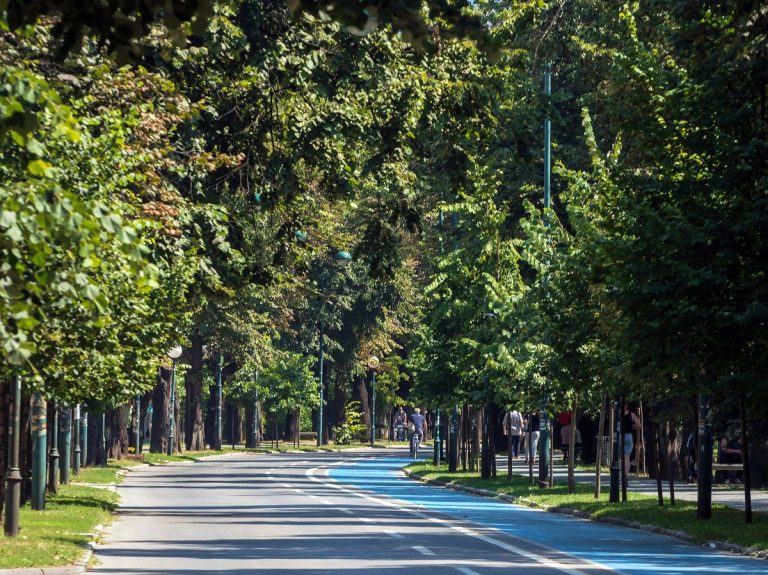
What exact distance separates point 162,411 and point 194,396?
20.1 feet

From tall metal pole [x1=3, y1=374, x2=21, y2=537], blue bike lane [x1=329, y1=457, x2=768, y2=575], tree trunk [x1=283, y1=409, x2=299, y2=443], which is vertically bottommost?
blue bike lane [x1=329, y1=457, x2=768, y2=575]

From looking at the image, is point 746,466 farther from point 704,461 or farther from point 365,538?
point 365,538

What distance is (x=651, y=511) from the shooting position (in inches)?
1029

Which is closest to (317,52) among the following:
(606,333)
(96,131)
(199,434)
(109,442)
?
(96,131)

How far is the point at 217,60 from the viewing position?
25016 millimetres

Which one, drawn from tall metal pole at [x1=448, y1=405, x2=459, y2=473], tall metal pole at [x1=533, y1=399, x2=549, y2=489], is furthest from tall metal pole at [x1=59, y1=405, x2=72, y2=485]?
tall metal pole at [x1=448, y1=405, x2=459, y2=473]

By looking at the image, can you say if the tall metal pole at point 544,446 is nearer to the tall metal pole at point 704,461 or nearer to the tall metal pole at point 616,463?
the tall metal pole at point 616,463

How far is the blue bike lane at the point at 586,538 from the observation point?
680 inches

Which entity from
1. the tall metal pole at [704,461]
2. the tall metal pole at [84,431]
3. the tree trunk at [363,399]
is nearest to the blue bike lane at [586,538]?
the tall metal pole at [704,461]

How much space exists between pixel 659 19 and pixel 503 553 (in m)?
13.2

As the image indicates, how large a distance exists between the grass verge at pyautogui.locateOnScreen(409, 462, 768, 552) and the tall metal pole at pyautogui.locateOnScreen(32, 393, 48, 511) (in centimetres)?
854

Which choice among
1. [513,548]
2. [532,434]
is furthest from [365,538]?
[532,434]

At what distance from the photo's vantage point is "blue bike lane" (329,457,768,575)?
17.3 m

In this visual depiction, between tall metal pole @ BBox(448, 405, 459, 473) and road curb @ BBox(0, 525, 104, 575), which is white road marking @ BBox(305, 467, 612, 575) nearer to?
road curb @ BBox(0, 525, 104, 575)
